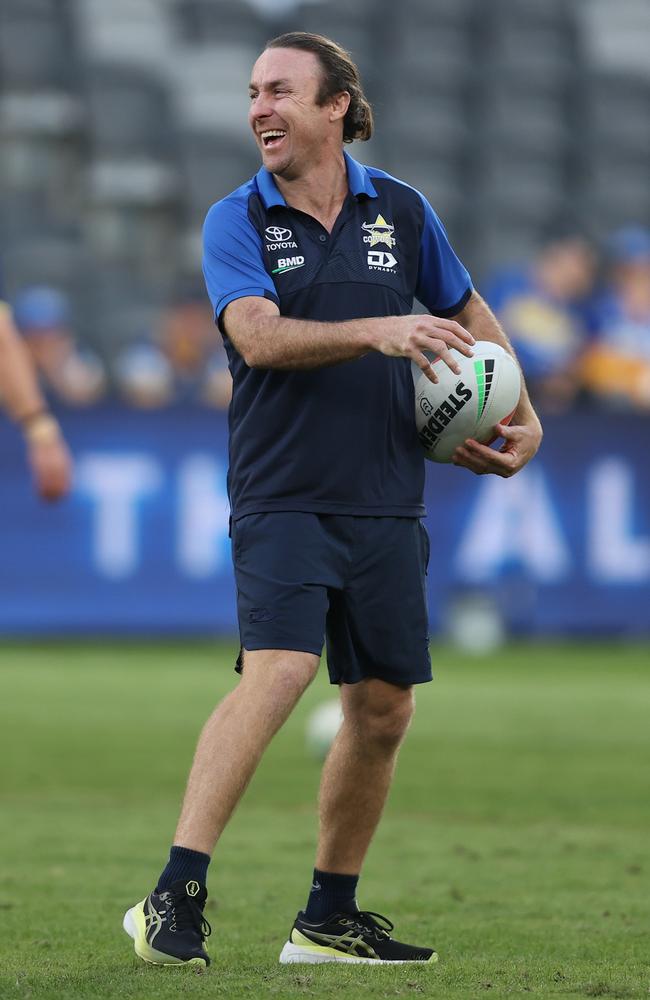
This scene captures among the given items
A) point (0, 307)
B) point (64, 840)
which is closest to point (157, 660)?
point (0, 307)

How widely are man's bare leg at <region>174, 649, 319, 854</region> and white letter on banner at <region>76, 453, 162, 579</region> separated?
434 inches

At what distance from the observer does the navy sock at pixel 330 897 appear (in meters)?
4.53

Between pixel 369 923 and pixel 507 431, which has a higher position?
pixel 507 431

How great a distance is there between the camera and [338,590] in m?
4.39

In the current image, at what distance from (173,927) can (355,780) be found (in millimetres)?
721

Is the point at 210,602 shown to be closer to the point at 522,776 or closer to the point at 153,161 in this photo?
the point at 522,776

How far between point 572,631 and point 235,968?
12.1 m

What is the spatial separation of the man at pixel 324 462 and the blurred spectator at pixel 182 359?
12720 mm

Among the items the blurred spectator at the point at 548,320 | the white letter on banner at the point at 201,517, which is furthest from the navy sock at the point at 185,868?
the blurred spectator at the point at 548,320

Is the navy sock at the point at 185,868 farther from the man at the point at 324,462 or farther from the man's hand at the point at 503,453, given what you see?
the man's hand at the point at 503,453

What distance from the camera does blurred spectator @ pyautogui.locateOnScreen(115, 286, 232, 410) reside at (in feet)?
58.4

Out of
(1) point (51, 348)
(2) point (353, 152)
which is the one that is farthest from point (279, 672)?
(2) point (353, 152)

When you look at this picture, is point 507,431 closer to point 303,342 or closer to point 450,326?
point 450,326

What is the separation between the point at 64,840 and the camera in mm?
6594
